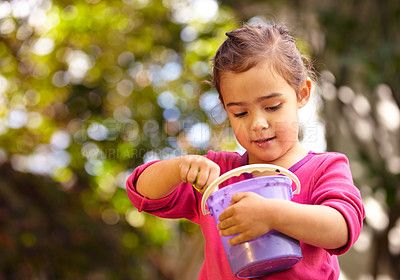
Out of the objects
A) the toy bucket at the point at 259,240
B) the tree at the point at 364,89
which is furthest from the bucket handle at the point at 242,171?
the tree at the point at 364,89

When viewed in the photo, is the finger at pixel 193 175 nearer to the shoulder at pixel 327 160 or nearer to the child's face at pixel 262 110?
the child's face at pixel 262 110

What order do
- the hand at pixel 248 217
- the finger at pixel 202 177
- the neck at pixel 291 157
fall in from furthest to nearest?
the neck at pixel 291 157
the finger at pixel 202 177
the hand at pixel 248 217

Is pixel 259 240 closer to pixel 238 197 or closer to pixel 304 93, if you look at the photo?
pixel 238 197

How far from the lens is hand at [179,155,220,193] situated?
95 cm

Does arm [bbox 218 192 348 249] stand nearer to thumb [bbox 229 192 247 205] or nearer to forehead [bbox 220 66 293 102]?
thumb [bbox 229 192 247 205]

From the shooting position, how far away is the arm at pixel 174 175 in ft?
3.12

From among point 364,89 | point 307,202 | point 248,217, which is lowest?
point 364,89

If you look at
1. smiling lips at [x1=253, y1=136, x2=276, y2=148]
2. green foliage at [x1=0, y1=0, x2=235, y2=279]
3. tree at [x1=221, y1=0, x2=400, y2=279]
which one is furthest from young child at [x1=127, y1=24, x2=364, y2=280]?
green foliage at [x1=0, y1=0, x2=235, y2=279]

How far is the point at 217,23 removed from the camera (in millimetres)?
3244

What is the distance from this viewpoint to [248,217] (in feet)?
2.71

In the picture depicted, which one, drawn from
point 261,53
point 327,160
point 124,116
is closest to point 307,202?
point 327,160

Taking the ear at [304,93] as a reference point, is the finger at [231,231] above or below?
below

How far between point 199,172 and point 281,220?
21 centimetres

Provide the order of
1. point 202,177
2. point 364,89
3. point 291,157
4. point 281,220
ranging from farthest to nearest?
point 364,89 < point 291,157 < point 202,177 < point 281,220
